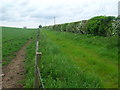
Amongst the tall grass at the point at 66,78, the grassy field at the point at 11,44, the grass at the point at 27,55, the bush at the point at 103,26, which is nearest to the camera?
the tall grass at the point at 66,78

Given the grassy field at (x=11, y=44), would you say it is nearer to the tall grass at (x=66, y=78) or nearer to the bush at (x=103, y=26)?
the tall grass at (x=66, y=78)

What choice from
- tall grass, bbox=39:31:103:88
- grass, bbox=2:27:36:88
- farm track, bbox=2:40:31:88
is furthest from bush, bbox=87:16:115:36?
farm track, bbox=2:40:31:88

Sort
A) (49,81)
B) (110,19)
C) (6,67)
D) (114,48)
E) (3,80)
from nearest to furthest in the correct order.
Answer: (49,81)
(3,80)
(6,67)
(114,48)
(110,19)

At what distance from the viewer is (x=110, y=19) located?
41.7 ft

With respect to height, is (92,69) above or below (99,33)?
below

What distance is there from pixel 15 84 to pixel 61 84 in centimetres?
208

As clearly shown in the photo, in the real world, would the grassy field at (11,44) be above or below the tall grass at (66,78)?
above

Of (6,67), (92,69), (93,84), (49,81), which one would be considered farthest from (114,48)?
(6,67)

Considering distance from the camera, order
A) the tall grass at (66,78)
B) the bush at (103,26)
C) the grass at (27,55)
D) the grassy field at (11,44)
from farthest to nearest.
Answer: the bush at (103,26) < the grassy field at (11,44) < the grass at (27,55) < the tall grass at (66,78)

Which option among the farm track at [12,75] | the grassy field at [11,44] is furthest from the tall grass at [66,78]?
the grassy field at [11,44]

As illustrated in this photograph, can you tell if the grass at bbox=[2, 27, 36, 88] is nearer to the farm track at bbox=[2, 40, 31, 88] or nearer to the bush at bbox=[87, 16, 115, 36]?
the farm track at bbox=[2, 40, 31, 88]

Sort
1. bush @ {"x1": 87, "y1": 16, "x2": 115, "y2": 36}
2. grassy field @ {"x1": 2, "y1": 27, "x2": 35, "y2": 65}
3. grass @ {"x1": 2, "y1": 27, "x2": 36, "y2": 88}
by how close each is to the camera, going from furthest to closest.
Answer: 1. bush @ {"x1": 87, "y1": 16, "x2": 115, "y2": 36}
2. grassy field @ {"x1": 2, "y1": 27, "x2": 35, "y2": 65}
3. grass @ {"x1": 2, "y1": 27, "x2": 36, "y2": 88}

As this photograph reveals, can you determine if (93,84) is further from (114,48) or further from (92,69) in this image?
(114,48)

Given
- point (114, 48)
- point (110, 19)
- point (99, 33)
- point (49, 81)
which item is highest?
point (110, 19)
